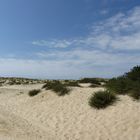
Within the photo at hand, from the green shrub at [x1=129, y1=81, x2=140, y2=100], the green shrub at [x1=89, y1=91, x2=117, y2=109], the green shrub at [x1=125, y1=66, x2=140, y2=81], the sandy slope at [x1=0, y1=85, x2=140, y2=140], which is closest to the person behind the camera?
the sandy slope at [x1=0, y1=85, x2=140, y2=140]

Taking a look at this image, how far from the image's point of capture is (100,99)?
50.6 feet

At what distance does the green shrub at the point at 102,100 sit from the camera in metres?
15.1

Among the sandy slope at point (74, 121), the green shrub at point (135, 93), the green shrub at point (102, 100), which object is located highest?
the green shrub at point (135, 93)

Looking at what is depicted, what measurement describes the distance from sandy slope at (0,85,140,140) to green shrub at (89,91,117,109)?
34 cm

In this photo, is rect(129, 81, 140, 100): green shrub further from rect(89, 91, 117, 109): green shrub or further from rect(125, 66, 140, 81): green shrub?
rect(125, 66, 140, 81): green shrub

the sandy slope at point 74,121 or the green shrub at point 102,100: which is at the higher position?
the green shrub at point 102,100

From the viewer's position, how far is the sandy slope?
11.9 metres

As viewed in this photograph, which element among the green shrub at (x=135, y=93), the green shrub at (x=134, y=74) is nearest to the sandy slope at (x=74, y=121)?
the green shrub at (x=135, y=93)

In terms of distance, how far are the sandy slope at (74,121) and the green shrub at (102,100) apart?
0.34 metres

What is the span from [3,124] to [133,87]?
7.41 m

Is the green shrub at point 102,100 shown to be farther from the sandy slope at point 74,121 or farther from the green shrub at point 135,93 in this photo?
the green shrub at point 135,93

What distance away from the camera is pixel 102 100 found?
1530 cm

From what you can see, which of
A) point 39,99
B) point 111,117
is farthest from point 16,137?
point 39,99

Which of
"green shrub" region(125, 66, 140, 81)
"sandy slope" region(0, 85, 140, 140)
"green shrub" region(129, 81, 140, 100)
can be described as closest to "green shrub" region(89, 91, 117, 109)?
"sandy slope" region(0, 85, 140, 140)
